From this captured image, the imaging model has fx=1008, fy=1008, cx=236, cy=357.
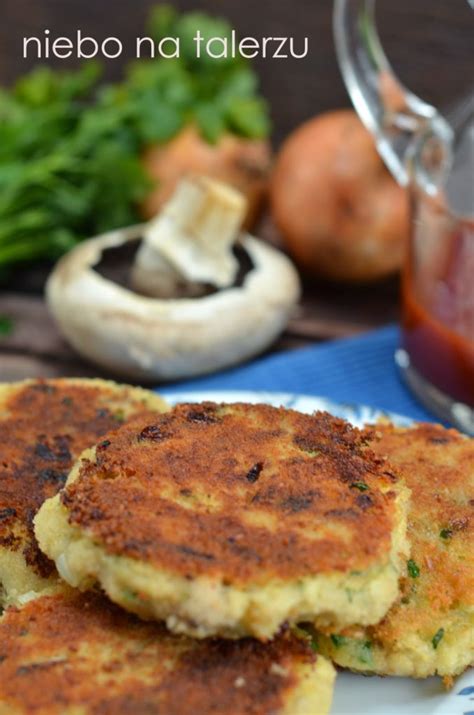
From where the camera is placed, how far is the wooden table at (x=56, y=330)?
365cm

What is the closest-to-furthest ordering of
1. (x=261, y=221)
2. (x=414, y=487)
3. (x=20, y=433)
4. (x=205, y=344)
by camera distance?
1. (x=414, y=487)
2. (x=20, y=433)
3. (x=205, y=344)
4. (x=261, y=221)

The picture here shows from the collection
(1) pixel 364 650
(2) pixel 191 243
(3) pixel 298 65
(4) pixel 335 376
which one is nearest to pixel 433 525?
(1) pixel 364 650

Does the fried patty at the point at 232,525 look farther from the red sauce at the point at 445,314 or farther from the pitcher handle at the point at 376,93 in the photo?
the pitcher handle at the point at 376,93

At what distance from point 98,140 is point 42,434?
82.3 inches

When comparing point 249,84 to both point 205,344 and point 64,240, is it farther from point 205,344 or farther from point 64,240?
point 205,344

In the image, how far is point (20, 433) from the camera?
2342mm

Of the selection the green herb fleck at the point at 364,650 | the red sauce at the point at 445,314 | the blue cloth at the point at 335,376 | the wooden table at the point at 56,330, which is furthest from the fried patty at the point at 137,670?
the wooden table at the point at 56,330

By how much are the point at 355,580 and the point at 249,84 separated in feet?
9.79

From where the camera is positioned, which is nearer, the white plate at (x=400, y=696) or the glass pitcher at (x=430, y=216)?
the white plate at (x=400, y=696)

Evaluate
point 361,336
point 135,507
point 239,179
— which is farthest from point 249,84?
point 135,507

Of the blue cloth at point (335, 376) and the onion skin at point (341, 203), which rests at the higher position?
the onion skin at point (341, 203)

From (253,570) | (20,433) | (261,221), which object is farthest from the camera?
(261,221)

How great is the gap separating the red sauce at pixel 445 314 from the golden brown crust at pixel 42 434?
1.00m

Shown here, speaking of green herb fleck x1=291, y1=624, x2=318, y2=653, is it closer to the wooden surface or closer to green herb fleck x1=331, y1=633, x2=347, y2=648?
green herb fleck x1=331, y1=633, x2=347, y2=648
